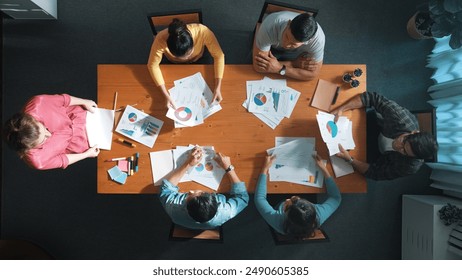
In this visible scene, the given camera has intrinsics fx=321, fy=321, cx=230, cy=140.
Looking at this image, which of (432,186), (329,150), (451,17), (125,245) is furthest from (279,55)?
(125,245)

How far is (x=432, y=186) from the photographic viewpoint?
2697 mm

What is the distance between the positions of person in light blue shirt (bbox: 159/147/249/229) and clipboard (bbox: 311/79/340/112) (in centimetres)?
68

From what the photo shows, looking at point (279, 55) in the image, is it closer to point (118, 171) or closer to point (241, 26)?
point (241, 26)

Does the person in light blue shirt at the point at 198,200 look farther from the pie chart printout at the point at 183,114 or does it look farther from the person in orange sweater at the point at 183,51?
the person in orange sweater at the point at 183,51

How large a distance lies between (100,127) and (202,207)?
2.75 ft

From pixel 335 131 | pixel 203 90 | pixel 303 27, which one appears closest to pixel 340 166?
pixel 335 131

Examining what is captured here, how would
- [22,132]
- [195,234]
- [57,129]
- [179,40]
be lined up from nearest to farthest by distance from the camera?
[22,132] < [179,40] < [57,129] < [195,234]

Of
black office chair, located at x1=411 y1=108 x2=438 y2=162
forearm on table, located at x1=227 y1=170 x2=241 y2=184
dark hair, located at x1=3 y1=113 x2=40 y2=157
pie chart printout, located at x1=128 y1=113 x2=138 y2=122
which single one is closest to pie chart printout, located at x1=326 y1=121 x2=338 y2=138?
black office chair, located at x1=411 y1=108 x2=438 y2=162

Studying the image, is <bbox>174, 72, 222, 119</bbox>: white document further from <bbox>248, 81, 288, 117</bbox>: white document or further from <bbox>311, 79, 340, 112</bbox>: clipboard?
<bbox>311, 79, 340, 112</bbox>: clipboard

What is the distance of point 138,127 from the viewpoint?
2.02m

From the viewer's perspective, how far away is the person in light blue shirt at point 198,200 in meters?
1.84

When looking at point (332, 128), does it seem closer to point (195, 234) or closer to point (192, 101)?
point (192, 101)
